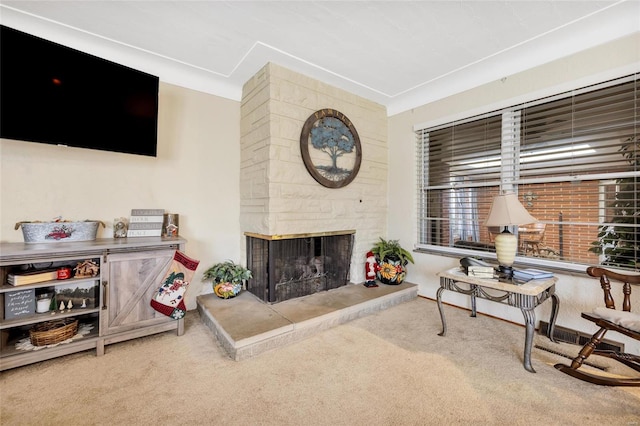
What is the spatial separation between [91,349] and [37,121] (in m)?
1.84

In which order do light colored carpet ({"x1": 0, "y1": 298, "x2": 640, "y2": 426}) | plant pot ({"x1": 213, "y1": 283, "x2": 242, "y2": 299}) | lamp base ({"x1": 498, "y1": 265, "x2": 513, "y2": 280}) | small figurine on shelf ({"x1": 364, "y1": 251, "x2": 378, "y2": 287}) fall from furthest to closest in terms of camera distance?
small figurine on shelf ({"x1": 364, "y1": 251, "x2": 378, "y2": 287})
plant pot ({"x1": 213, "y1": 283, "x2": 242, "y2": 299})
lamp base ({"x1": 498, "y1": 265, "x2": 513, "y2": 280})
light colored carpet ({"x1": 0, "y1": 298, "x2": 640, "y2": 426})

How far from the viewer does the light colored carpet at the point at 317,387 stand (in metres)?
1.46

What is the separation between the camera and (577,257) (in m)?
2.36

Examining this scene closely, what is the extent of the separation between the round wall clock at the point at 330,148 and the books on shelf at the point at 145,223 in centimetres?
159

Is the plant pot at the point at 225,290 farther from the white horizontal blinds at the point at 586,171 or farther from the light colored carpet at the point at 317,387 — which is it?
the white horizontal blinds at the point at 586,171

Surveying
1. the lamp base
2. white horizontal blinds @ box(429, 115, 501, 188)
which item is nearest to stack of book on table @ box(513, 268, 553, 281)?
the lamp base

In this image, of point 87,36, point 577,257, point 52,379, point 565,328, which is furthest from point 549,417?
point 87,36

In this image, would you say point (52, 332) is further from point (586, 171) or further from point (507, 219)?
point (586, 171)

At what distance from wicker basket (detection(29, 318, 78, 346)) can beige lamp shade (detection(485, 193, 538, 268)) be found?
342 cm

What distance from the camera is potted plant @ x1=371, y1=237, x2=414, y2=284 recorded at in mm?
3412

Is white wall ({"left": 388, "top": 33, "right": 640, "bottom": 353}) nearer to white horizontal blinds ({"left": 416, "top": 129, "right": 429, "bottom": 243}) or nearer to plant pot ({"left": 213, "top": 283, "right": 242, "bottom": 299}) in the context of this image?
white horizontal blinds ({"left": 416, "top": 129, "right": 429, "bottom": 243})

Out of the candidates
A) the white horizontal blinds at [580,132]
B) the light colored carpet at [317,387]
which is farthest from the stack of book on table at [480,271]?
the white horizontal blinds at [580,132]

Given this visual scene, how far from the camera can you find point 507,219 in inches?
82.3

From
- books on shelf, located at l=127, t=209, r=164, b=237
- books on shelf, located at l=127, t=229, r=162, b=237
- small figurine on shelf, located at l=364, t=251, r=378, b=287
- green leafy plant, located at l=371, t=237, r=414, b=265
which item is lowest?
small figurine on shelf, located at l=364, t=251, r=378, b=287
